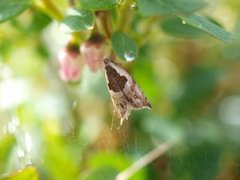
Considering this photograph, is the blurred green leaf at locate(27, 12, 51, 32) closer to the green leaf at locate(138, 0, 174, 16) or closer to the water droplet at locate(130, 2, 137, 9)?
the water droplet at locate(130, 2, 137, 9)

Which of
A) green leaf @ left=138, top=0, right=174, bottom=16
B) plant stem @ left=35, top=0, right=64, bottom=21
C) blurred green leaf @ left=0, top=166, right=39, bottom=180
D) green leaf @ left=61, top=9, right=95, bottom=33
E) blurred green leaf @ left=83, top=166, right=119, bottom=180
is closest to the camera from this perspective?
green leaf @ left=138, top=0, right=174, bottom=16

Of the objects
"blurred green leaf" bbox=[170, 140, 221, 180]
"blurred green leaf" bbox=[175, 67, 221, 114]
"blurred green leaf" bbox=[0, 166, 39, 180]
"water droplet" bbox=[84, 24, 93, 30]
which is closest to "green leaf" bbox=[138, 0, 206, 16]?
"water droplet" bbox=[84, 24, 93, 30]

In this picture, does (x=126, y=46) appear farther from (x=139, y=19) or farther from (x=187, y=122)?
(x=187, y=122)

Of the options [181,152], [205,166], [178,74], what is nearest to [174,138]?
[181,152]

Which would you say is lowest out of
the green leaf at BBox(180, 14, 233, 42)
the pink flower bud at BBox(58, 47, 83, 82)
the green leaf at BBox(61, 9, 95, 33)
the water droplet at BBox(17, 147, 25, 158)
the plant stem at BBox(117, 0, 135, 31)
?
the water droplet at BBox(17, 147, 25, 158)

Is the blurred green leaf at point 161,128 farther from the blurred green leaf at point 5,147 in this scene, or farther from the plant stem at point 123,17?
the plant stem at point 123,17

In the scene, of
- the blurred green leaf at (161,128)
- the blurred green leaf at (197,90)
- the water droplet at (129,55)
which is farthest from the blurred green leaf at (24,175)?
the blurred green leaf at (197,90)

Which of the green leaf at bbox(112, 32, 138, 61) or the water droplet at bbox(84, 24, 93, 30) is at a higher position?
the water droplet at bbox(84, 24, 93, 30)
